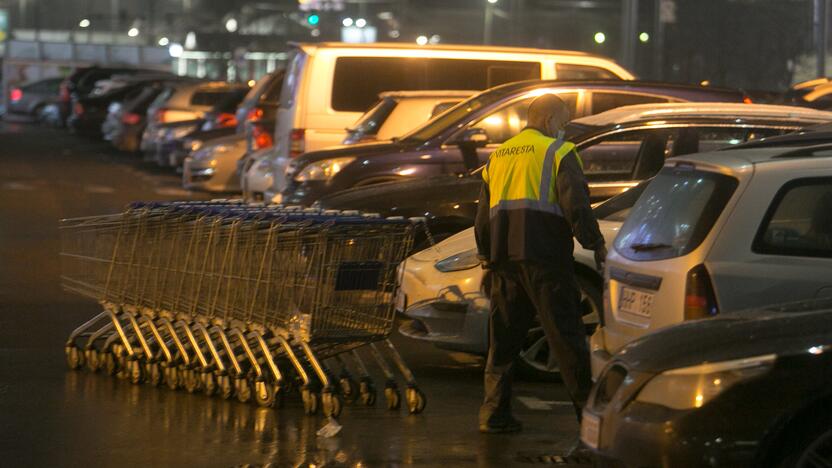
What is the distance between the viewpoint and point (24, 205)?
21188 millimetres

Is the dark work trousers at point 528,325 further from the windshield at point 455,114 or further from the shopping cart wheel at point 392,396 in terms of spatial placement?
Answer: the windshield at point 455,114

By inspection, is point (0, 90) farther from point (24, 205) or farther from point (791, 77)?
point (24, 205)

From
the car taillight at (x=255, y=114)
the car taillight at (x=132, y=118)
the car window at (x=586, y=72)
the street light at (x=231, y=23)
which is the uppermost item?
the street light at (x=231, y=23)

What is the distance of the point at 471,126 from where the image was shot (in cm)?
1317

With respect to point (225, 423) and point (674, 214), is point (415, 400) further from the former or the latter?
point (674, 214)

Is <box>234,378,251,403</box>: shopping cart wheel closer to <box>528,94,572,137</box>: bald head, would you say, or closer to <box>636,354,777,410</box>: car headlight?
<box>528,94,572,137</box>: bald head

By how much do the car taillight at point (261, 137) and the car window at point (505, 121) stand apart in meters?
7.17

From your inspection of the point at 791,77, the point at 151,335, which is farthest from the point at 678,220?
the point at 791,77

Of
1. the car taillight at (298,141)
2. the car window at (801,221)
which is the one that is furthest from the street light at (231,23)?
the car window at (801,221)

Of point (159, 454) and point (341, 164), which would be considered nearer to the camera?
point (159, 454)

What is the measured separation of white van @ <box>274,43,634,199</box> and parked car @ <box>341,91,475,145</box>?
1.07 metres

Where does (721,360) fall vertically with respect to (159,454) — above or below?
above

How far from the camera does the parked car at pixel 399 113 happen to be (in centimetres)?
1534

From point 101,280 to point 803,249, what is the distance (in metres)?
4.64
